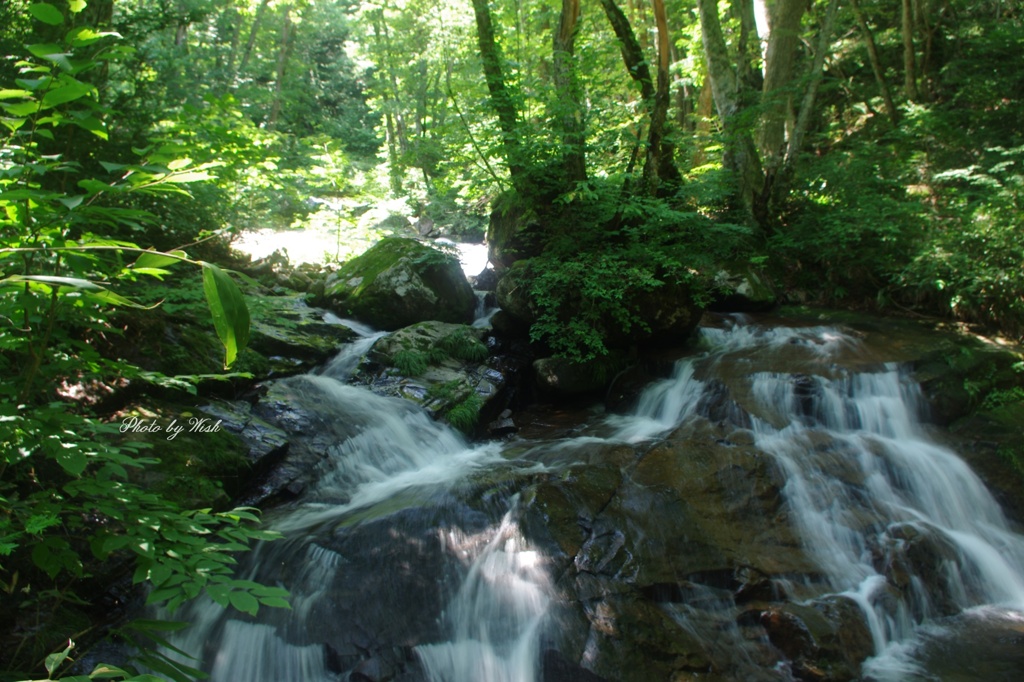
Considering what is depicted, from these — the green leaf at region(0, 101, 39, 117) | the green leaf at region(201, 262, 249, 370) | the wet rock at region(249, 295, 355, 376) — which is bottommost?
the wet rock at region(249, 295, 355, 376)

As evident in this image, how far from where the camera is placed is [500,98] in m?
8.16

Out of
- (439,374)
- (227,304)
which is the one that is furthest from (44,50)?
(439,374)

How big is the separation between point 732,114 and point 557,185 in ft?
14.9

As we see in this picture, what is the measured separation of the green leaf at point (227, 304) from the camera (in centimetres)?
99

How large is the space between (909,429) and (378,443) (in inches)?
229

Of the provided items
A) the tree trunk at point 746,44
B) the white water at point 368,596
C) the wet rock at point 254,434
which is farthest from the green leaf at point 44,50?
the tree trunk at point 746,44

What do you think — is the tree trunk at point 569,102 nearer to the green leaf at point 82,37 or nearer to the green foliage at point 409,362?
the green foliage at point 409,362

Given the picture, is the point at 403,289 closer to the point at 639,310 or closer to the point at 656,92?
the point at 639,310

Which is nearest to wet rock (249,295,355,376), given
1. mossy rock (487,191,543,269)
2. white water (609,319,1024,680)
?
mossy rock (487,191,543,269)

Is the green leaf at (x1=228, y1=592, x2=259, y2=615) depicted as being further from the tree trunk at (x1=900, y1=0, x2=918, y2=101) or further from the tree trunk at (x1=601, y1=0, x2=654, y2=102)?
the tree trunk at (x1=900, y1=0, x2=918, y2=101)

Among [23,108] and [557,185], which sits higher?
[23,108]

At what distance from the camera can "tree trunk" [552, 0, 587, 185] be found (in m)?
7.93

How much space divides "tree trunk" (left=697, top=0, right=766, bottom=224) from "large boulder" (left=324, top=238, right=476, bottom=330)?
5.34 m

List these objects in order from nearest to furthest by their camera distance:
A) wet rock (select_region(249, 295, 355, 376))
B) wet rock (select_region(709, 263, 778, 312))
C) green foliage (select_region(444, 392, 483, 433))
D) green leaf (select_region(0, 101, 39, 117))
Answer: green leaf (select_region(0, 101, 39, 117)), green foliage (select_region(444, 392, 483, 433)), wet rock (select_region(249, 295, 355, 376)), wet rock (select_region(709, 263, 778, 312))
